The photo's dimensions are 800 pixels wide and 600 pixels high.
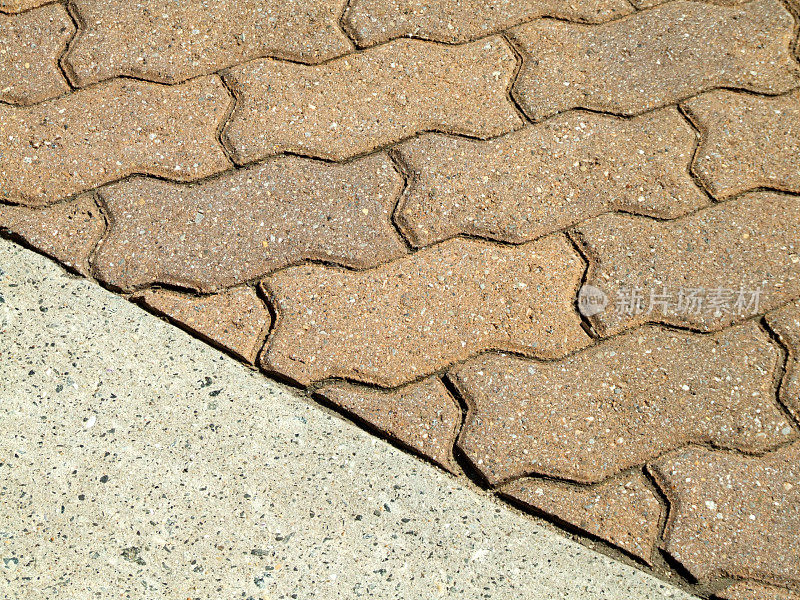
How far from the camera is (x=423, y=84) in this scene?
6.98ft

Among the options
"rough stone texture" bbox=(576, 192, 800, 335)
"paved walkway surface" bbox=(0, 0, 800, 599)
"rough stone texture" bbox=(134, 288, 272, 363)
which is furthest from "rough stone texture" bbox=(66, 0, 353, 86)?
"rough stone texture" bbox=(576, 192, 800, 335)

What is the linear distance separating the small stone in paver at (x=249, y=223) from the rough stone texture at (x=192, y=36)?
1.26 feet

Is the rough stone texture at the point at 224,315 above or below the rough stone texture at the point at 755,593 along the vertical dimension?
above

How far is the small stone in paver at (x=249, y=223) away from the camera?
1880 millimetres

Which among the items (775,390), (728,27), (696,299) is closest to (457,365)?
(696,299)

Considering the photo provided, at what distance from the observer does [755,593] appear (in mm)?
1596

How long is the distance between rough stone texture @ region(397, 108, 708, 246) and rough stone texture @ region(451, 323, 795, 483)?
370 millimetres

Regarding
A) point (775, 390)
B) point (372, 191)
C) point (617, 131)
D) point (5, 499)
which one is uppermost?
point (617, 131)

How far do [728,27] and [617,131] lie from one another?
55 centimetres

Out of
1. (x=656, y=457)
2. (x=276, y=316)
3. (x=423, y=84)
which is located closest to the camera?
(x=656, y=457)

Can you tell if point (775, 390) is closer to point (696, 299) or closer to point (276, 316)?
point (696, 299)

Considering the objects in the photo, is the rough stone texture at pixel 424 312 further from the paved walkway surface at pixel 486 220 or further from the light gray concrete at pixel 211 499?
the light gray concrete at pixel 211 499

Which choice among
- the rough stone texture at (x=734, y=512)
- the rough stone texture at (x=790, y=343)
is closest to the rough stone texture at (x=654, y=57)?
the rough stone texture at (x=790, y=343)

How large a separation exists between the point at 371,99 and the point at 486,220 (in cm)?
50
